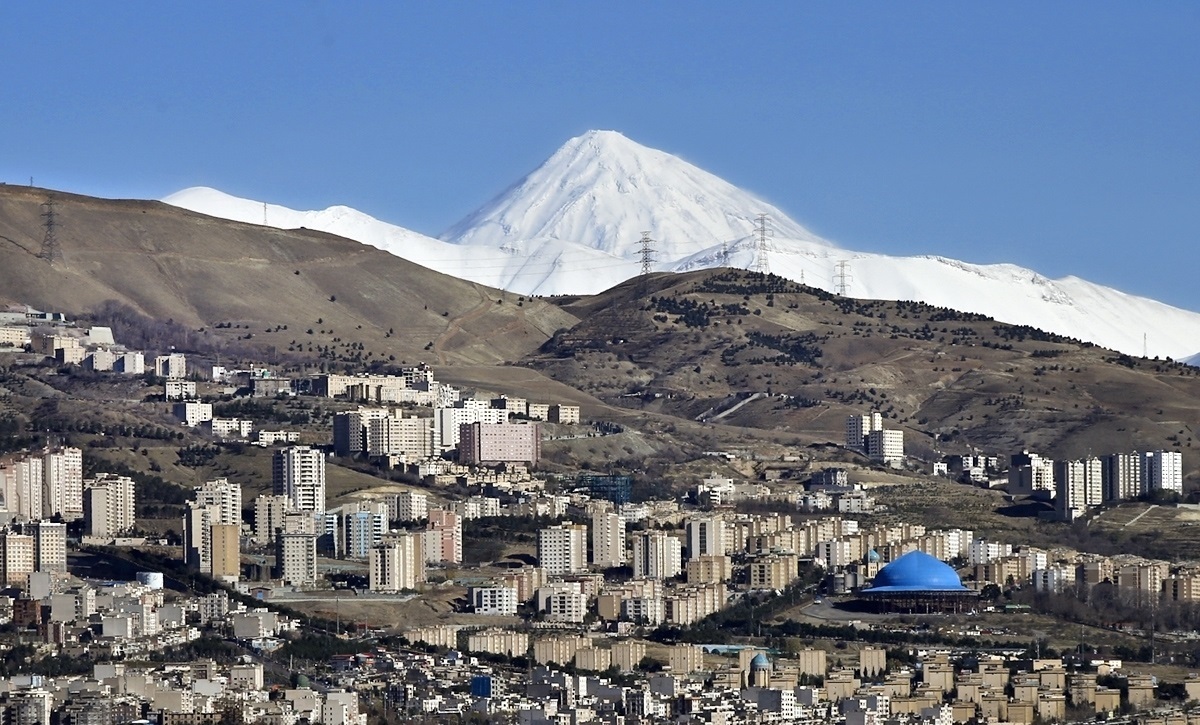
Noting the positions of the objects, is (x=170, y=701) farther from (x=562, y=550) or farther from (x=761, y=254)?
(x=761, y=254)

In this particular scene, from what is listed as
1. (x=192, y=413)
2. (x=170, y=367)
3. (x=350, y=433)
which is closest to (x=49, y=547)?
(x=350, y=433)

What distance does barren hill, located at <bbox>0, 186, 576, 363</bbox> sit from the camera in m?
114

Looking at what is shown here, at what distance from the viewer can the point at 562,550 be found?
71688 millimetres

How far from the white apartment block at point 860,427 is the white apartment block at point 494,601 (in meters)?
30.5

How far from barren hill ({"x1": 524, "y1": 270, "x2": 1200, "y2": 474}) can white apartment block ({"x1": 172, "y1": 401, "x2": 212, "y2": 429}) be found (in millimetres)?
18922

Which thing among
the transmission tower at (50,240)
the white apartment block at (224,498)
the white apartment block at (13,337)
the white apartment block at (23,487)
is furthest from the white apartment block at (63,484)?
the transmission tower at (50,240)

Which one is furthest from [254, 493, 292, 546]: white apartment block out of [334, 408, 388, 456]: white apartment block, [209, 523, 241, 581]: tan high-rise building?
[334, 408, 388, 456]: white apartment block

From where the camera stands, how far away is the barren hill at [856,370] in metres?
99.3

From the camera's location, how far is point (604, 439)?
93.1 m

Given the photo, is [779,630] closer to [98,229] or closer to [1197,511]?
[1197,511]

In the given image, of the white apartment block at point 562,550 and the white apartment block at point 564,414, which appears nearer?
the white apartment block at point 562,550

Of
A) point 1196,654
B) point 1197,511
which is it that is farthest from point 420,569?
point 1197,511

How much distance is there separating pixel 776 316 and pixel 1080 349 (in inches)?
505

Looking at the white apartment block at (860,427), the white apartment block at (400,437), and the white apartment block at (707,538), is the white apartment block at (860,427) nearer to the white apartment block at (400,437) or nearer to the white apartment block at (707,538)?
the white apartment block at (400,437)
